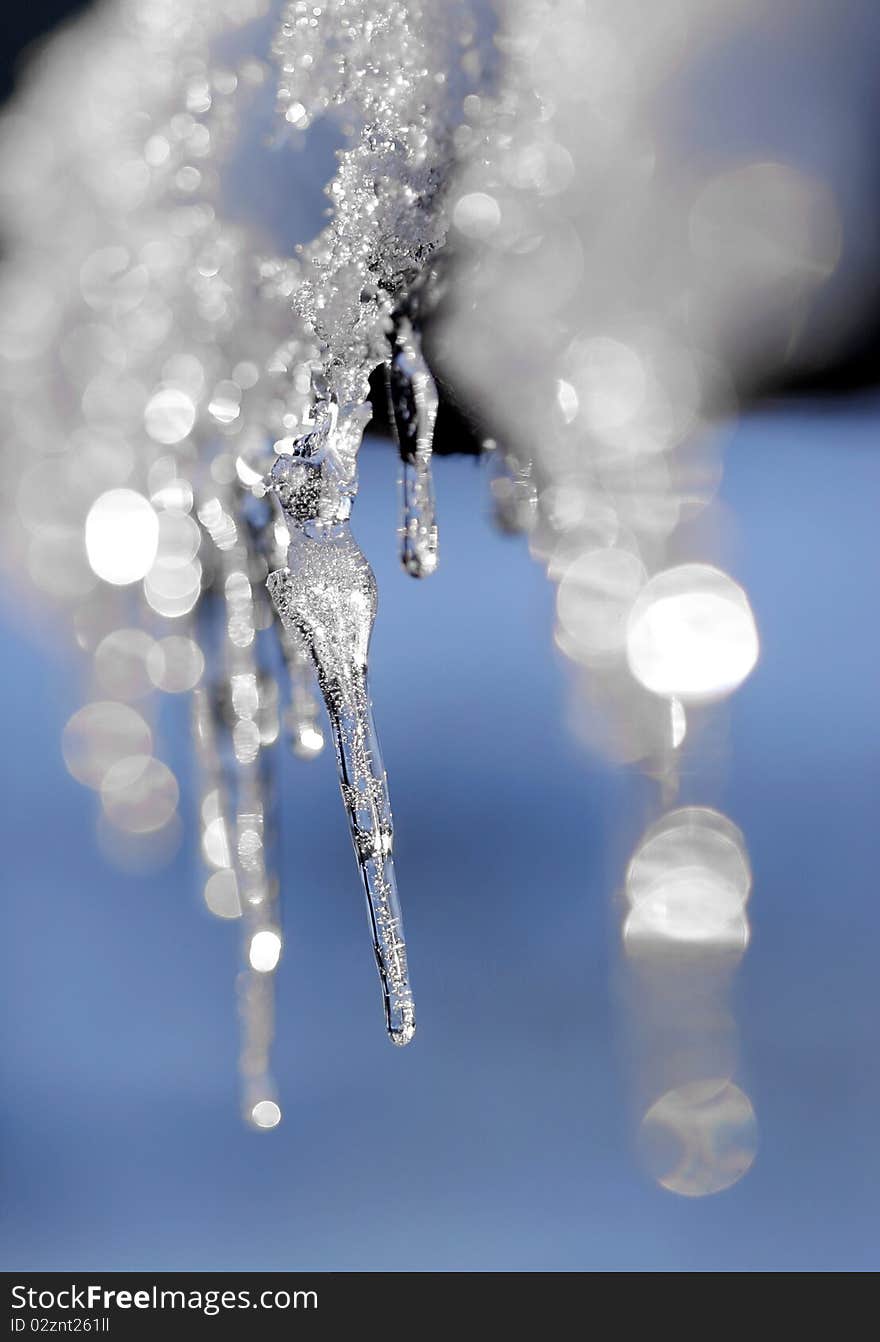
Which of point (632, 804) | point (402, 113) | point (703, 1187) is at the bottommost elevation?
point (703, 1187)

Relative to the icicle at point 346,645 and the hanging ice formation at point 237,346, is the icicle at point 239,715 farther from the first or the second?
the icicle at point 346,645

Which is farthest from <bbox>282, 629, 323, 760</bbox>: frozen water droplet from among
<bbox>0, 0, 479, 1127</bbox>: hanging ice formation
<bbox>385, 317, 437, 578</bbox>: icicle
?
<bbox>385, 317, 437, 578</bbox>: icicle

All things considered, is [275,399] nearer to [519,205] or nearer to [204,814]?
[519,205]

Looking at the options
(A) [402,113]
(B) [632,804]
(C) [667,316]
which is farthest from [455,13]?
(B) [632,804]

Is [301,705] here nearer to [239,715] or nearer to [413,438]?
[239,715]

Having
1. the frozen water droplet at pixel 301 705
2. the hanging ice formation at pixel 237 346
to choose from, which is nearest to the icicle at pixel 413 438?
the hanging ice formation at pixel 237 346

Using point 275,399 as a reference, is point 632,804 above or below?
above
